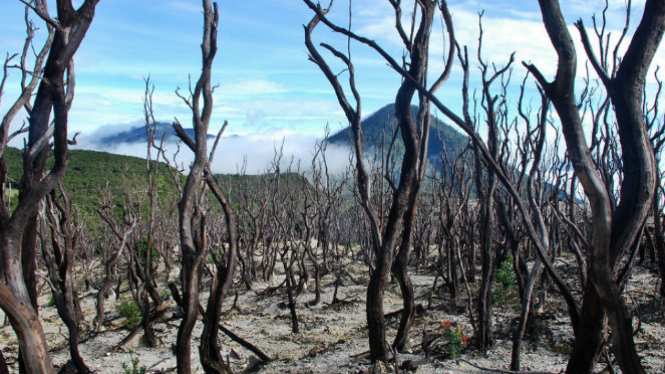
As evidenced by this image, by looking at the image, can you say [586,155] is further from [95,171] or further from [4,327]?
[95,171]

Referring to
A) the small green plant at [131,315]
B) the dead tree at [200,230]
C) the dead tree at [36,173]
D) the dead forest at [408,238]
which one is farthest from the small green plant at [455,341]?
the small green plant at [131,315]

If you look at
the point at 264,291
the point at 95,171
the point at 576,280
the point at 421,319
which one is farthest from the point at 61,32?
the point at 95,171

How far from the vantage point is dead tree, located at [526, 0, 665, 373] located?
1934 millimetres

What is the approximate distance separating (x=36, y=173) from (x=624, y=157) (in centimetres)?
352

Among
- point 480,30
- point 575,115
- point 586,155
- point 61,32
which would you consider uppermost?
point 480,30

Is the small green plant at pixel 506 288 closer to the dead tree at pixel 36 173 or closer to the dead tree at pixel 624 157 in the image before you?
the dead tree at pixel 624 157

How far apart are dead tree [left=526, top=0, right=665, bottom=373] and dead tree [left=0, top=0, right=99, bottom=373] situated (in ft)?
9.09

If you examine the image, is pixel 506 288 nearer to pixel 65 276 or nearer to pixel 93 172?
pixel 65 276

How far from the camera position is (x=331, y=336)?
7480mm

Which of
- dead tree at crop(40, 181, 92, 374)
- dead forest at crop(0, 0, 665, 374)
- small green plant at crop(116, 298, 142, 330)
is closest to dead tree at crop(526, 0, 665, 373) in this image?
dead forest at crop(0, 0, 665, 374)

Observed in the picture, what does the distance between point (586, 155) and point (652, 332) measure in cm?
530

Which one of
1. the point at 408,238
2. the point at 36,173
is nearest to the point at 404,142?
the point at 408,238

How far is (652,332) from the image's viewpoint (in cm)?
601

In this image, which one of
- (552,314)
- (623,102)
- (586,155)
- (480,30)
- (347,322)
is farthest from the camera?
(347,322)
